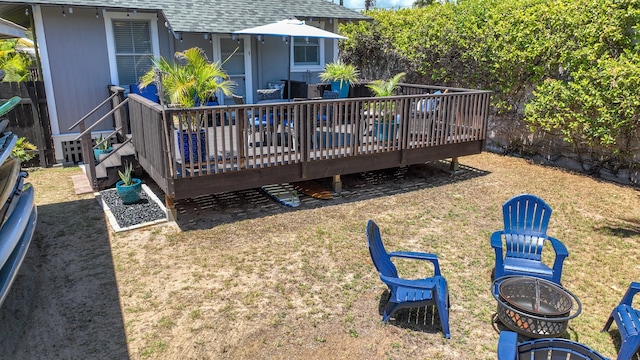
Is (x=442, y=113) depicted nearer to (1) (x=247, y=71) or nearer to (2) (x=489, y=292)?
(2) (x=489, y=292)

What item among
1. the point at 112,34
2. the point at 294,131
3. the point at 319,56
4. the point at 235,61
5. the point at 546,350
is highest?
the point at 112,34

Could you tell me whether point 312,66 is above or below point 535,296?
above

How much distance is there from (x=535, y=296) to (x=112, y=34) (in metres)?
8.72

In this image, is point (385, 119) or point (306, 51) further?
point (306, 51)

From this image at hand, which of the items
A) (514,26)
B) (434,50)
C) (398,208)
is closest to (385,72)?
(434,50)

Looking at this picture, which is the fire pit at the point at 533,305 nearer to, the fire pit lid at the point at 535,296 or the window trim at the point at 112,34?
the fire pit lid at the point at 535,296

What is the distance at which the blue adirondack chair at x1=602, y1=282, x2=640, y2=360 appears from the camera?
2.95 metres

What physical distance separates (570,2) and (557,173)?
322 cm

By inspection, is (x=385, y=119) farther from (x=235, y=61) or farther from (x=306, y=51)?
(x=306, y=51)

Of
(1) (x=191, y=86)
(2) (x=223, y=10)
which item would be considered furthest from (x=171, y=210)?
(2) (x=223, y=10)

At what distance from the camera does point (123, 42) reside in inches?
348

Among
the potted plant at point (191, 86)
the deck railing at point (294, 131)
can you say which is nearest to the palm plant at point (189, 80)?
the potted plant at point (191, 86)

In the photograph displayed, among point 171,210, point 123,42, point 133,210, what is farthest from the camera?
point 123,42

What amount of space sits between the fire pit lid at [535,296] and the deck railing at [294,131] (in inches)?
139
